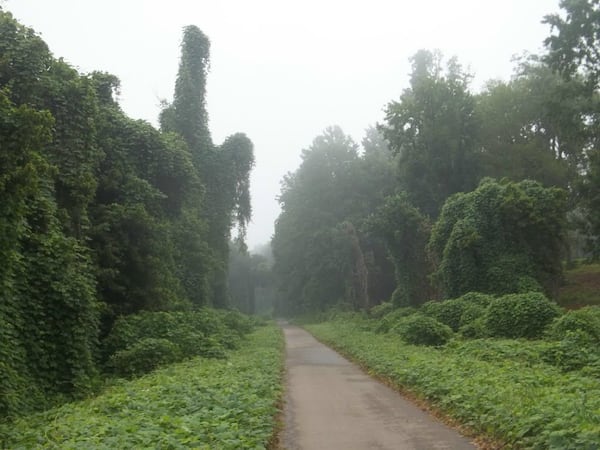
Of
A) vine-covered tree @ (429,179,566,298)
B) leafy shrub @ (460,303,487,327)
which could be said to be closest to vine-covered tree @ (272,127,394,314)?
vine-covered tree @ (429,179,566,298)

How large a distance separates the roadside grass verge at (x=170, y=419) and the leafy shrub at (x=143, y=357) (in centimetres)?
329

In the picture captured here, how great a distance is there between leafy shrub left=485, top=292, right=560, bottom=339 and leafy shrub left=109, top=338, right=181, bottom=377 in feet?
31.3

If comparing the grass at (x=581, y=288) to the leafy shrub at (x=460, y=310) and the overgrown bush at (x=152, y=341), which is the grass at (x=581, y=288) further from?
the overgrown bush at (x=152, y=341)

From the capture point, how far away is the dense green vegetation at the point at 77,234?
10.4m

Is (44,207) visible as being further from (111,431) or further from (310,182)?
(310,182)

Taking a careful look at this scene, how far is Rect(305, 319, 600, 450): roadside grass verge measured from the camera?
602cm

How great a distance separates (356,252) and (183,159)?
18.3 m

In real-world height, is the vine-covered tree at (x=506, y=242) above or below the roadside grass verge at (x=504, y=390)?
above

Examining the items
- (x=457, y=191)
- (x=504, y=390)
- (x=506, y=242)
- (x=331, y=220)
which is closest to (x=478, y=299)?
(x=506, y=242)

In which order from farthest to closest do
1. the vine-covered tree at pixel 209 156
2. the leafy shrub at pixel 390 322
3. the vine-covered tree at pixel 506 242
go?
the vine-covered tree at pixel 209 156 < the leafy shrub at pixel 390 322 < the vine-covered tree at pixel 506 242

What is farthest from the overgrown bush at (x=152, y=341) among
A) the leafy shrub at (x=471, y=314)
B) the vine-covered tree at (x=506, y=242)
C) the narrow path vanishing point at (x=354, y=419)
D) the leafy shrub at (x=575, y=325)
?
the vine-covered tree at (x=506, y=242)

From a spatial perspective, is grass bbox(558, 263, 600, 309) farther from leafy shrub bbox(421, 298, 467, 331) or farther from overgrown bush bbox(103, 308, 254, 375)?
overgrown bush bbox(103, 308, 254, 375)

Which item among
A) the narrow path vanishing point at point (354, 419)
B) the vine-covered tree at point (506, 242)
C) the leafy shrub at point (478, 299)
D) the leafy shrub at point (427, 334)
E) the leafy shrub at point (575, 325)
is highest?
the vine-covered tree at point (506, 242)

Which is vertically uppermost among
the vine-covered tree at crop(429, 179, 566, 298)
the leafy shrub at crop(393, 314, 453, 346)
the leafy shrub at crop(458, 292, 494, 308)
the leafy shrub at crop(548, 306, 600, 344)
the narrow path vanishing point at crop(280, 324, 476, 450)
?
the vine-covered tree at crop(429, 179, 566, 298)
